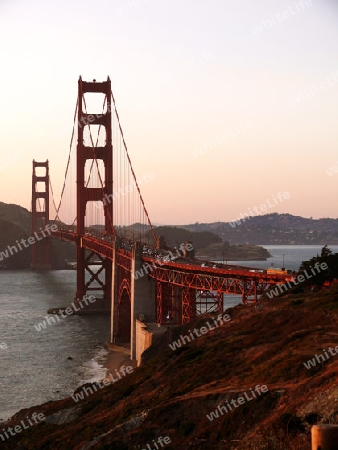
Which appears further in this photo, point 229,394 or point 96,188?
point 96,188

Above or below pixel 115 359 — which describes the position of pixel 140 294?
above

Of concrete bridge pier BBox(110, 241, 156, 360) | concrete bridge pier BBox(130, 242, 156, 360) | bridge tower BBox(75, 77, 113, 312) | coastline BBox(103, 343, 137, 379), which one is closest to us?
coastline BBox(103, 343, 137, 379)

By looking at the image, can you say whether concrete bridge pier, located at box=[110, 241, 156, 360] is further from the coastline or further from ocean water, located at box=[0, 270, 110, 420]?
ocean water, located at box=[0, 270, 110, 420]

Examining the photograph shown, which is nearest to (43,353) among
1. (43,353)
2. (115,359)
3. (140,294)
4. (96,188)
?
(43,353)

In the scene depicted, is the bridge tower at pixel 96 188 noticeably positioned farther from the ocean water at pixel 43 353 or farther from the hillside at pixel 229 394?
the hillside at pixel 229 394

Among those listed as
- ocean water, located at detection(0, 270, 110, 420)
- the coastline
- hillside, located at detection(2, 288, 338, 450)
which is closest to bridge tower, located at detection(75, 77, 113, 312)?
ocean water, located at detection(0, 270, 110, 420)

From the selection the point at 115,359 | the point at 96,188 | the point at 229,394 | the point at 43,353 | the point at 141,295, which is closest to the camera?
the point at 229,394

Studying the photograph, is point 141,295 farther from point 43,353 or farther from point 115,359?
point 43,353
